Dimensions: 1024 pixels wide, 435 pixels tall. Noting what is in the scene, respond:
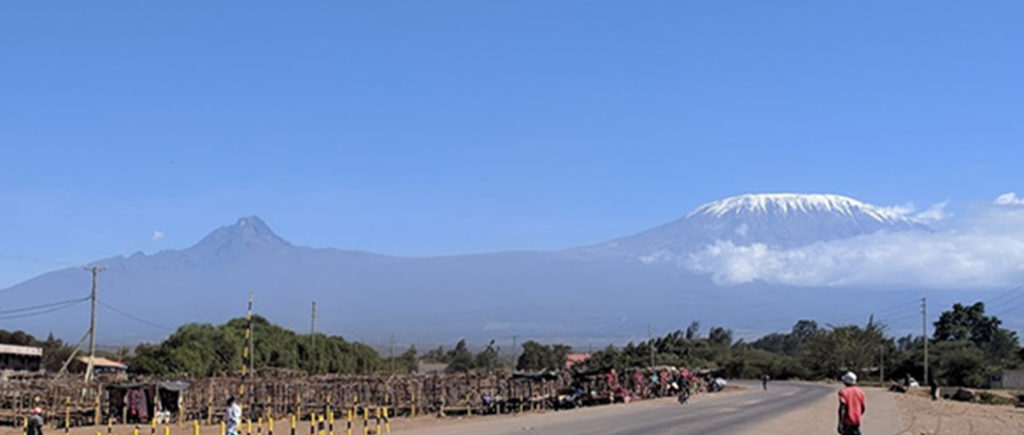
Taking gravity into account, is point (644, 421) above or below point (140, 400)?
below

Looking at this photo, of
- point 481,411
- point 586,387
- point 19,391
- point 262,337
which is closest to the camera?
point 19,391

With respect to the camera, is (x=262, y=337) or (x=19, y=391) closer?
(x=19, y=391)

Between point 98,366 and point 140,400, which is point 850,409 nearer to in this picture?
point 140,400

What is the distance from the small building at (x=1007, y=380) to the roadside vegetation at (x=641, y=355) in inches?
52.1

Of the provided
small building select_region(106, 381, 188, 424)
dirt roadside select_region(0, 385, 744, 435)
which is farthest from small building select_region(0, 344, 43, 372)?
dirt roadside select_region(0, 385, 744, 435)

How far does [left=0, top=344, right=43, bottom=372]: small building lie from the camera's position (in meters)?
61.1

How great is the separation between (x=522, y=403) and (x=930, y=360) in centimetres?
5484

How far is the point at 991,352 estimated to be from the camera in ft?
345

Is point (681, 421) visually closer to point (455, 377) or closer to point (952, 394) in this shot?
point (455, 377)

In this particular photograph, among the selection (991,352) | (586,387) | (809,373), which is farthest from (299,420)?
(991,352)

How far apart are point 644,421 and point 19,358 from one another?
44.2 metres

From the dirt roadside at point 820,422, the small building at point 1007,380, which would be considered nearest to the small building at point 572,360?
the small building at point 1007,380

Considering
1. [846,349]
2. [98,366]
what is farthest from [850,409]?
[846,349]

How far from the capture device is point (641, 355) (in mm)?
103375
